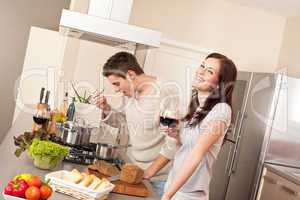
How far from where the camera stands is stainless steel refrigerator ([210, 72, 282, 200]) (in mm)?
3330

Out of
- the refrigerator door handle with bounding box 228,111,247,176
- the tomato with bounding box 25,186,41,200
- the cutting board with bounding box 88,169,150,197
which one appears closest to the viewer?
the tomato with bounding box 25,186,41,200

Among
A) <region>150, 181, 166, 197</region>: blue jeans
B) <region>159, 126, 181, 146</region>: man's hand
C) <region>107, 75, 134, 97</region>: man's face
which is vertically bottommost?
<region>150, 181, 166, 197</region>: blue jeans

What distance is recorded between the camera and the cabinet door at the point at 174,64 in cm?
399

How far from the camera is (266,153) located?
130 inches

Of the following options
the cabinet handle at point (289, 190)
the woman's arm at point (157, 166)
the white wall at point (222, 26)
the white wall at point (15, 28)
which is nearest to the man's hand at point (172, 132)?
the woman's arm at point (157, 166)

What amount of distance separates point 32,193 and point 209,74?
103cm

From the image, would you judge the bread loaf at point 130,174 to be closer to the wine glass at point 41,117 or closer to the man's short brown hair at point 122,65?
the wine glass at point 41,117

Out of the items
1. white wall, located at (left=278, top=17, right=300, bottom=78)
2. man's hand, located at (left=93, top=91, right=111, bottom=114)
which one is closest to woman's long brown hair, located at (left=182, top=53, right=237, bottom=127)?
man's hand, located at (left=93, top=91, right=111, bottom=114)

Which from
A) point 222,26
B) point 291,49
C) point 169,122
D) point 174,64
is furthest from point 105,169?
point 291,49

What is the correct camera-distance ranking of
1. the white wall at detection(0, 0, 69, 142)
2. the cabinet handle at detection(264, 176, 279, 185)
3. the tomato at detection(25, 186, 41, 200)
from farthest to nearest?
the white wall at detection(0, 0, 69, 142)
the cabinet handle at detection(264, 176, 279, 185)
the tomato at detection(25, 186, 41, 200)

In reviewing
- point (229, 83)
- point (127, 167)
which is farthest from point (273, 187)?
point (127, 167)

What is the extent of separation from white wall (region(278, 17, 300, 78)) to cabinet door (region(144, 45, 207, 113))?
0.88 meters

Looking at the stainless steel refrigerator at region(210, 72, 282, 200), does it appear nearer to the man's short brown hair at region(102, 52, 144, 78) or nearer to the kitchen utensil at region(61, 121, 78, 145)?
the man's short brown hair at region(102, 52, 144, 78)

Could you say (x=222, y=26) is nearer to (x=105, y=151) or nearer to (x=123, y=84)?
(x=123, y=84)
